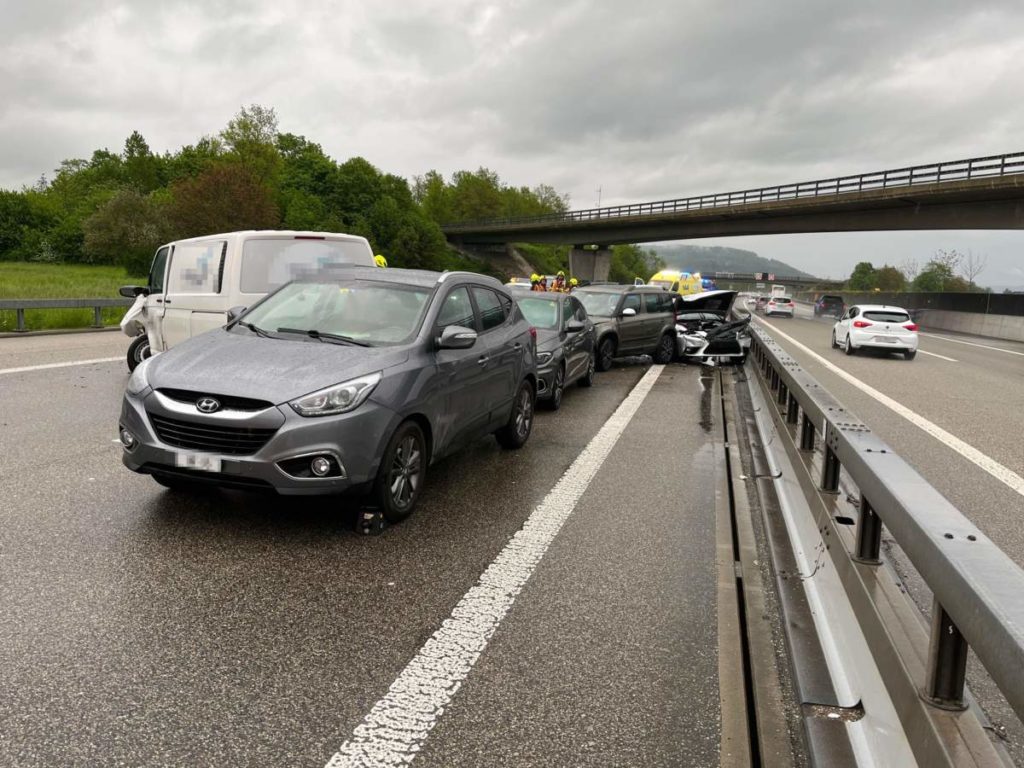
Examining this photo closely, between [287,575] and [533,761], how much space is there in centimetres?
202

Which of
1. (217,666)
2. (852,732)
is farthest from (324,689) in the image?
(852,732)

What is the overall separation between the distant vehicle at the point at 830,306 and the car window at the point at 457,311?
5398 cm

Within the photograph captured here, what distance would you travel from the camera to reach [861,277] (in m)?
132

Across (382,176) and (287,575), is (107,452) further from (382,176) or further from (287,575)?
(382,176)

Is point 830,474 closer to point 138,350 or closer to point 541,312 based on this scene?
point 541,312

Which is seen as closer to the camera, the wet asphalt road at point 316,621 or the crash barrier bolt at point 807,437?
the wet asphalt road at point 316,621

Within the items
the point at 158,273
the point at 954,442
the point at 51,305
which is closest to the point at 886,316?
the point at 954,442

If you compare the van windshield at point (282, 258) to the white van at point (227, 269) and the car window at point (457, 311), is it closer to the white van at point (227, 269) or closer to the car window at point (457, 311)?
the white van at point (227, 269)

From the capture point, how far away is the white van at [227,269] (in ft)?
29.6

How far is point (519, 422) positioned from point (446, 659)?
4.19 m

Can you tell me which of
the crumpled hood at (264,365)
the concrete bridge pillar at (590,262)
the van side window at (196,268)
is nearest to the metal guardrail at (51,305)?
the van side window at (196,268)

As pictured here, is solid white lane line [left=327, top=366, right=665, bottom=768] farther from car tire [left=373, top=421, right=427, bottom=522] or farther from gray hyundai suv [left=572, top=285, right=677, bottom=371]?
gray hyundai suv [left=572, top=285, right=677, bottom=371]

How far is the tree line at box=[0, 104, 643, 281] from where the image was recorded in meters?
60.1

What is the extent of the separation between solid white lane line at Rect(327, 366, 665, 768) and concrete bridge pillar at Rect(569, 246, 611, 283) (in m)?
67.3
